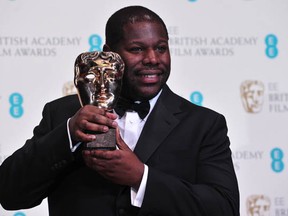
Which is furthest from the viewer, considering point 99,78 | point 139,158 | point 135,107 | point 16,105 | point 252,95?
point 252,95

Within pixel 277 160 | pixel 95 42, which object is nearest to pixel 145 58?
pixel 95 42

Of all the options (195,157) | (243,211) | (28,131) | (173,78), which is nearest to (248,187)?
(243,211)

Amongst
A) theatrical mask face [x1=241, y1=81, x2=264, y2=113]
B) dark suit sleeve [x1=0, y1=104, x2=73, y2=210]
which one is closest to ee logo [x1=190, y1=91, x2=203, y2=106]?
theatrical mask face [x1=241, y1=81, x2=264, y2=113]

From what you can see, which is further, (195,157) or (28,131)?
(28,131)

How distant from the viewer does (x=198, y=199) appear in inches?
64.5

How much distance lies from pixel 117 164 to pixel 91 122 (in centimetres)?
11

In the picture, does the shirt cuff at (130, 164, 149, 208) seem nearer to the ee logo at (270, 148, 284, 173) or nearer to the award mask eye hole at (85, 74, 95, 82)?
the award mask eye hole at (85, 74, 95, 82)

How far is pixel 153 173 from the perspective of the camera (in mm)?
1606

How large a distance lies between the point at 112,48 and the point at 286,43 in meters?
1.32

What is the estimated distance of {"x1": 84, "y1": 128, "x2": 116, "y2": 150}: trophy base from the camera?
1.48 metres

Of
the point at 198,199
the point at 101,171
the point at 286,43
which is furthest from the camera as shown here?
the point at 286,43

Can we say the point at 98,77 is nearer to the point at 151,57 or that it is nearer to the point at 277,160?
the point at 151,57

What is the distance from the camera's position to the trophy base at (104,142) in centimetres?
148

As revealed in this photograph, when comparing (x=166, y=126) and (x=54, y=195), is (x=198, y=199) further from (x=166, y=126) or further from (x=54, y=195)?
(x=54, y=195)
